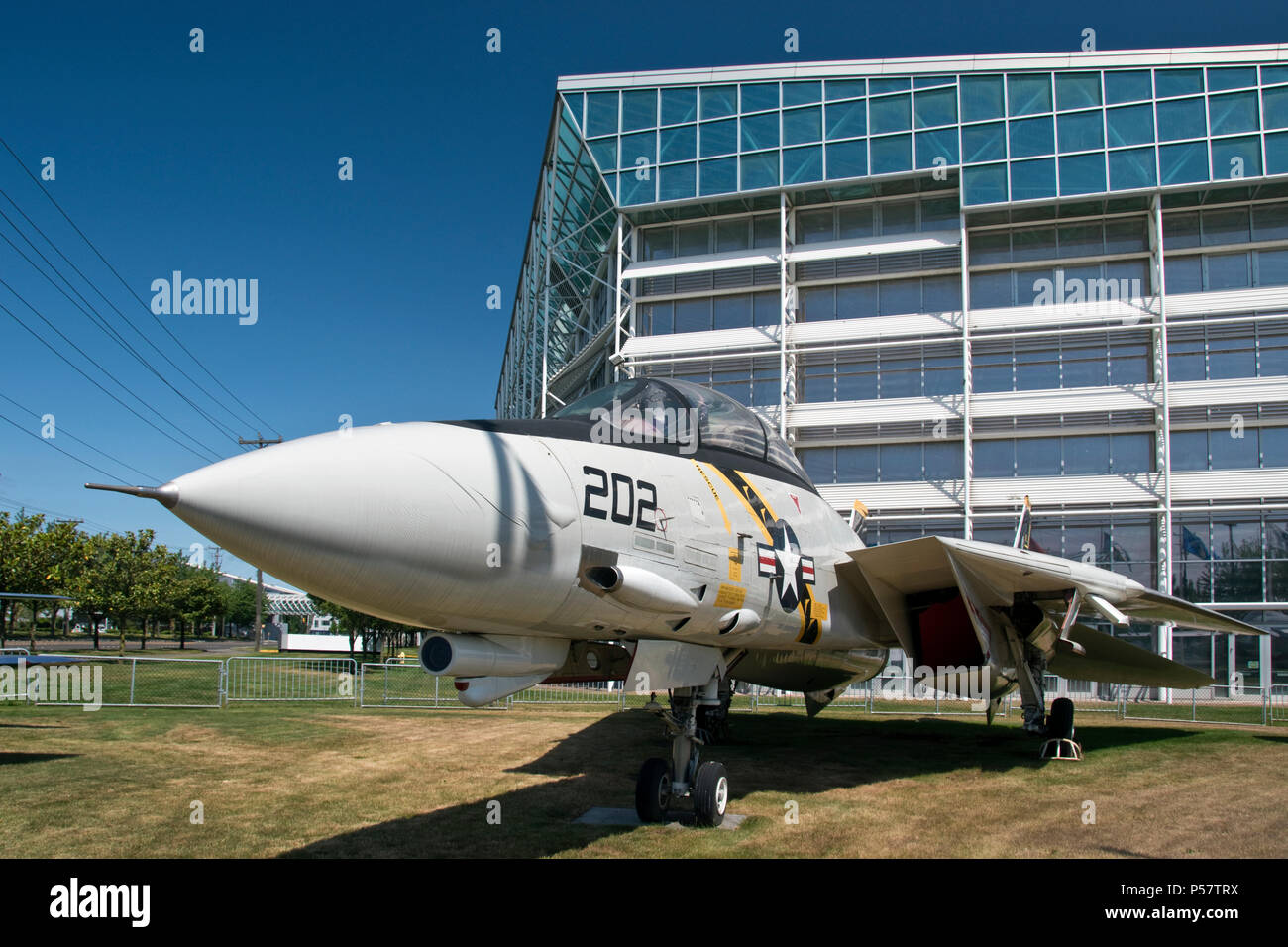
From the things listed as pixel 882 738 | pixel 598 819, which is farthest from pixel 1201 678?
pixel 598 819

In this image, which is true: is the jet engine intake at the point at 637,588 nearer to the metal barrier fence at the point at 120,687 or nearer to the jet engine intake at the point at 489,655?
the jet engine intake at the point at 489,655

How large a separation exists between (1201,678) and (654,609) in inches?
495

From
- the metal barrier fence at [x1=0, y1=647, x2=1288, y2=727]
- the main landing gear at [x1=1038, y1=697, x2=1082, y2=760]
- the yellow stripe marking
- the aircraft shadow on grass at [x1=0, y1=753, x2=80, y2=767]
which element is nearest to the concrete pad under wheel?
the yellow stripe marking

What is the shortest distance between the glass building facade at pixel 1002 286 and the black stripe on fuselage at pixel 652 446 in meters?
21.2

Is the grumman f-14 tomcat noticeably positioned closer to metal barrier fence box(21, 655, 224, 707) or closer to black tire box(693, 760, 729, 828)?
black tire box(693, 760, 729, 828)

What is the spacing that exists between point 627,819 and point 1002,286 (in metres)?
27.1

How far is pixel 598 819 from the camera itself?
7.68 metres

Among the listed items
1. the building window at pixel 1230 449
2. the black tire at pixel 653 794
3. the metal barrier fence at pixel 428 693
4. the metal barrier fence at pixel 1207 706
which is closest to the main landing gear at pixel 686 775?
the black tire at pixel 653 794

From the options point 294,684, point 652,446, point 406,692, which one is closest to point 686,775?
point 652,446

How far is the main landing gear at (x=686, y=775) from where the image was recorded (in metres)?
7.19

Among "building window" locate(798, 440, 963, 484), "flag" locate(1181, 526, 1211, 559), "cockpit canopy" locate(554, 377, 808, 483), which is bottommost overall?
"flag" locate(1181, 526, 1211, 559)

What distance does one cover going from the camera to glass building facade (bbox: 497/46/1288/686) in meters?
27.0

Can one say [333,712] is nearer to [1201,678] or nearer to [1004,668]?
[1004,668]

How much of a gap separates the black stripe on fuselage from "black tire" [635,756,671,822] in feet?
8.95
